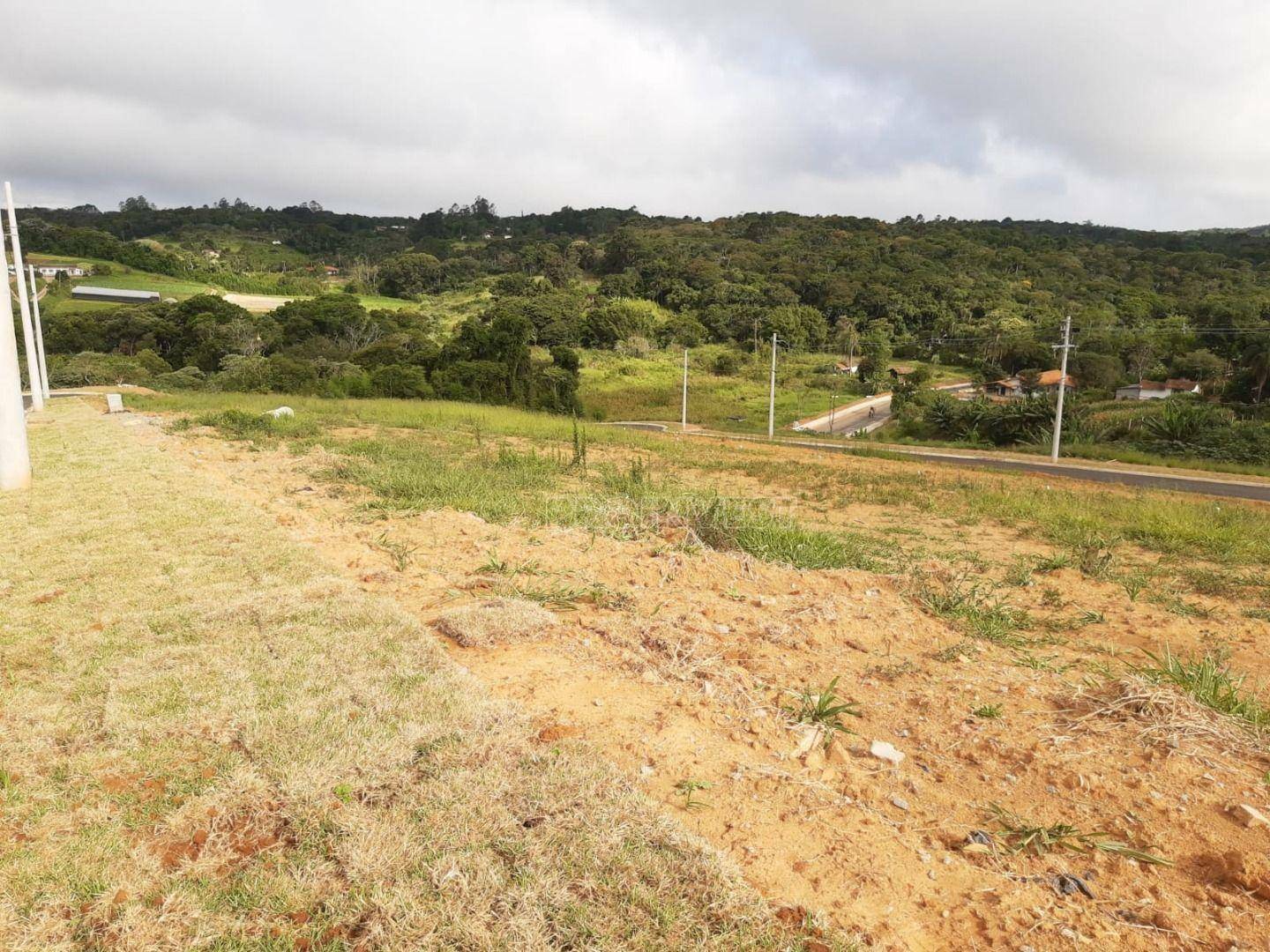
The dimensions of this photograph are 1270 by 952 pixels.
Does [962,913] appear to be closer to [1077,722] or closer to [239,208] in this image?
[1077,722]

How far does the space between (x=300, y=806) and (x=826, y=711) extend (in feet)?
7.50

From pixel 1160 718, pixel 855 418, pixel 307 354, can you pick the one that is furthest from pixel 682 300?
pixel 1160 718

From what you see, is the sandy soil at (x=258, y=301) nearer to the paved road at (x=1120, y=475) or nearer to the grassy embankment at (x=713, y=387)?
the grassy embankment at (x=713, y=387)

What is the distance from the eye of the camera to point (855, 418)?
157ft

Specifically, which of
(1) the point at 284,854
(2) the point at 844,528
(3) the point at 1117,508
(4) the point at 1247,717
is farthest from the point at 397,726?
(3) the point at 1117,508

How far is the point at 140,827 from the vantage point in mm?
2395

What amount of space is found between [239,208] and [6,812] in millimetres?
147475

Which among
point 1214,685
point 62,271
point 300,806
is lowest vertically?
point 1214,685

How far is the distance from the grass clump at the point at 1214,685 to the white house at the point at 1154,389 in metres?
47.2

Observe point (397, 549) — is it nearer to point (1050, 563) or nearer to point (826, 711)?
point (826, 711)

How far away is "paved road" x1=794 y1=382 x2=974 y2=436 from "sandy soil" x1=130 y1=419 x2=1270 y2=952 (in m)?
36.0

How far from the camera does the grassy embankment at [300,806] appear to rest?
205 cm

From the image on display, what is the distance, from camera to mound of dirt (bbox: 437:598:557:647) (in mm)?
4141

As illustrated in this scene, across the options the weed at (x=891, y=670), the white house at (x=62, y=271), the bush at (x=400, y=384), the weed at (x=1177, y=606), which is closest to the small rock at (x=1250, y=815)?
the weed at (x=891, y=670)
